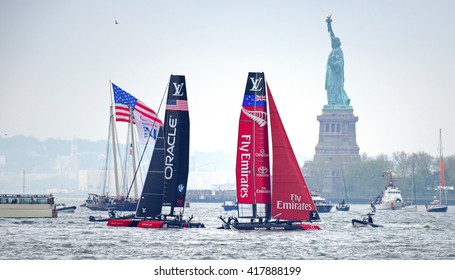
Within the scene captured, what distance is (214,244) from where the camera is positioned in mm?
66938

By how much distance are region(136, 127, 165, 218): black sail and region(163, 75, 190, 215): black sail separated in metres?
0.35

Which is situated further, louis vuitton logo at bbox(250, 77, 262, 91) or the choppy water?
louis vuitton logo at bbox(250, 77, 262, 91)

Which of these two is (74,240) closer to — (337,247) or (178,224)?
(178,224)

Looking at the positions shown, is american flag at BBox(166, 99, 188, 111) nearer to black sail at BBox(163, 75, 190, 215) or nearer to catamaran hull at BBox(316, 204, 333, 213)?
black sail at BBox(163, 75, 190, 215)

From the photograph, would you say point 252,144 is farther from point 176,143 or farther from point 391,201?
point 391,201

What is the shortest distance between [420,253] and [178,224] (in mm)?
16259

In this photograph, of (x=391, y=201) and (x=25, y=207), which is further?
(x=391, y=201)

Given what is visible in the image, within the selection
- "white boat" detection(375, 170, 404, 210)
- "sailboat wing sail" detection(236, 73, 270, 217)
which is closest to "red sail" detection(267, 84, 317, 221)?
"sailboat wing sail" detection(236, 73, 270, 217)

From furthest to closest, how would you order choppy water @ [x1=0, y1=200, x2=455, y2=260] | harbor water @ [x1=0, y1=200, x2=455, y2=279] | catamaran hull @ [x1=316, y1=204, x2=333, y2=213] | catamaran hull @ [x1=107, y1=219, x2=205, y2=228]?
catamaran hull @ [x1=316, y1=204, x2=333, y2=213] < catamaran hull @ [x1=107, y1=219, x2=205, y2=228] < choppy water @ [x1=0, y1=200, x2=455, y2=260] < harbor water @ [x1=0, y1=200, x2=455, y2=279]

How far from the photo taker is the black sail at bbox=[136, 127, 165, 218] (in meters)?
75.3

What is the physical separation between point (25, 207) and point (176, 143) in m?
31.5

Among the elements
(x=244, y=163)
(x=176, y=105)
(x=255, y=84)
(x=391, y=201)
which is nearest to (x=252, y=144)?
(x=244, y=163)

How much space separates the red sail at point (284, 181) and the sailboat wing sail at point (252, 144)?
74cm

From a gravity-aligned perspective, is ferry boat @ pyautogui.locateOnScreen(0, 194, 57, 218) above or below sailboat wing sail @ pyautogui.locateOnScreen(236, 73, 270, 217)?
below
